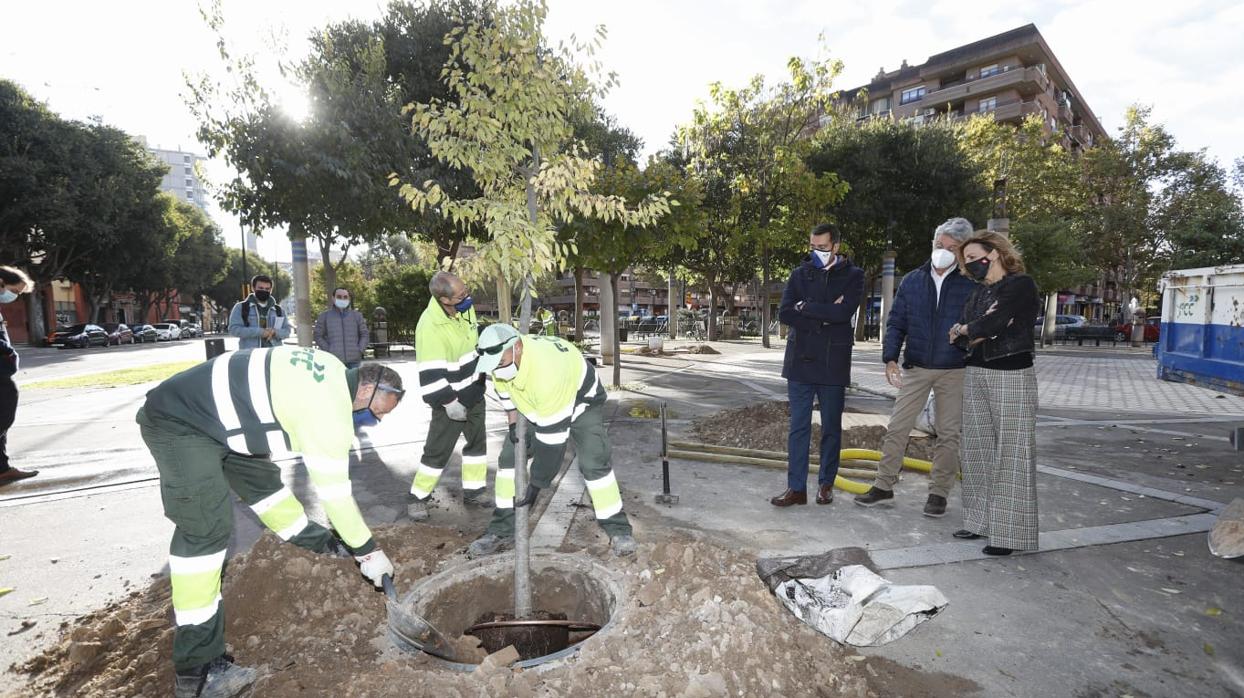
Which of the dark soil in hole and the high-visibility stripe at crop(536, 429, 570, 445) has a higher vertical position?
the high-visibility stripe at crop(536, 429, 570, 445)

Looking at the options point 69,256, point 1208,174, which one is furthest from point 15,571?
point 1208,174

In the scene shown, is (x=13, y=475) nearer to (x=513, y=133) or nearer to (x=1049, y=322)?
(x=513, y=133)

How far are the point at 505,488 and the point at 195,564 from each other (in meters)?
1.69

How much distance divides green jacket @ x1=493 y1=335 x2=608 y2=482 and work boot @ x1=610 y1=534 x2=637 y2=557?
0.58 metres

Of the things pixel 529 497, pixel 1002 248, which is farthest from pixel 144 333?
pixel 1002 248

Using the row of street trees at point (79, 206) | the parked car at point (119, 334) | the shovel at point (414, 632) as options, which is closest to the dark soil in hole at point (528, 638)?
the shovel at point (414, 632)

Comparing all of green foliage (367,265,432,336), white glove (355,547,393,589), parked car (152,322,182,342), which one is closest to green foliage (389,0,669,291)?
white glove (355,547,393,589)

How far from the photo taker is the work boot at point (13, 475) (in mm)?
5129

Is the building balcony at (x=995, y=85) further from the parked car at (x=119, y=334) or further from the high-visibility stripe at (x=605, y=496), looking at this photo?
the parked car at (x=119, y=334)

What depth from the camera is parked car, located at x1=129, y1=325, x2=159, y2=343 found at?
115 feet

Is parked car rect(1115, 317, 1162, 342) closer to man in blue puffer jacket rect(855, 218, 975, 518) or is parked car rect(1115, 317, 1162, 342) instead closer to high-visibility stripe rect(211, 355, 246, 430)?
man in blue puffer jacket rect(855, 218, 975, 518)

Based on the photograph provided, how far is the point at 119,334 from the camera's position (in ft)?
104

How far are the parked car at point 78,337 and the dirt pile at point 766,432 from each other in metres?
34.6

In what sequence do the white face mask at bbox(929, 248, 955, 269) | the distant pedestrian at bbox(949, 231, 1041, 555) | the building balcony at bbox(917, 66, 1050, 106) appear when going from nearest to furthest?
the distant pedestrian at bbox(949, 231, 1041, 555) < the white face mask at bbox(929, 248, 955, 269) < the building balcony at bbox(917, 66, 1050, 106)
